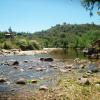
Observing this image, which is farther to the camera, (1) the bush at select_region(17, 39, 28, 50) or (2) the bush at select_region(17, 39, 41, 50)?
(2) the bush at select_region(17, 39, 41, 50)

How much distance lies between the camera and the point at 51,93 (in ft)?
59.5

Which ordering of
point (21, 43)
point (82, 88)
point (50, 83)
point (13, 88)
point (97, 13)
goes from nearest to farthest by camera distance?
point (82, 88) → point (13, 88) → point (50, 83) → point (97, 13) → point (21, 43)

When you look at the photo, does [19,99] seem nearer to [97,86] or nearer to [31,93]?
[31,93]

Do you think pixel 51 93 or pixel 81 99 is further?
pixel 51 93

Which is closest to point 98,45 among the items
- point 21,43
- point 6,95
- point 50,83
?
point 21,43

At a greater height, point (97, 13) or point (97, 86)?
point (97, 13)

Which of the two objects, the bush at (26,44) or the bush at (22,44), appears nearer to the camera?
the bush at (22,44)

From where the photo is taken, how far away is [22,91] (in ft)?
62.8

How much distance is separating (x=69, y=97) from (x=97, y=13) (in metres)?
16.3

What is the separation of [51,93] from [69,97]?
1909 millimetres

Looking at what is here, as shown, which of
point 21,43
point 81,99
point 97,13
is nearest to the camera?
point 81,99

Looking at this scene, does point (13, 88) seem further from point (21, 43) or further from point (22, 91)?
point (21, 43)

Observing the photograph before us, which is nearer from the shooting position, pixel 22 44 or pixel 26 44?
pixel 22 44

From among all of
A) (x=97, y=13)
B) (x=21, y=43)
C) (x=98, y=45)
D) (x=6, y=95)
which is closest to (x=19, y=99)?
(x=6, y=95)
